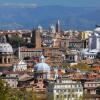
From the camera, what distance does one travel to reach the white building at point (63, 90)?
44.2 meters

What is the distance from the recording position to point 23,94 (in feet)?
Result: 141

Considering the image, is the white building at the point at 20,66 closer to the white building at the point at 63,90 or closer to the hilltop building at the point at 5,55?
the hilltop building at the point at 5,55

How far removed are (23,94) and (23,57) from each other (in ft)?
158

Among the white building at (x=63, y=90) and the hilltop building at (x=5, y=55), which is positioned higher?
the white building at (x=63, y=90)

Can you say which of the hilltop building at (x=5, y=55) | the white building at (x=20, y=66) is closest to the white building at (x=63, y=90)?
the white building at (x=20, y=66)

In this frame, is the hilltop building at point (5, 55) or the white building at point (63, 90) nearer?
the white building at point (63, 90)

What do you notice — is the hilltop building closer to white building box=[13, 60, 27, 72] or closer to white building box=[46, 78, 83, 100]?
white building box=[13, 60, 27, 72]

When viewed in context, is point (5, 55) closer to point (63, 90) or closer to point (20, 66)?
point (20, 66)

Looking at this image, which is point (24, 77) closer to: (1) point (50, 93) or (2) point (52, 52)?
(1) point (50, 93)

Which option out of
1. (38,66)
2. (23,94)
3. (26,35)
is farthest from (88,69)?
(26,35)

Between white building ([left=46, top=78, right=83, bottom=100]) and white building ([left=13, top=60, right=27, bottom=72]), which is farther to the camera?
white building ([left=13, top=60, right=27, bottom=72])

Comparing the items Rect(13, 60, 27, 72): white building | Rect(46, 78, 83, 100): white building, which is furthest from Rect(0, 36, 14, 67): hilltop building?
Rect(46, 78, 83, 100): white building

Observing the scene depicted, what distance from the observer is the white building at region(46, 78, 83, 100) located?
44219mm

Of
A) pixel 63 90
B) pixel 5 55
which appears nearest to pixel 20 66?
pixel 5 55
